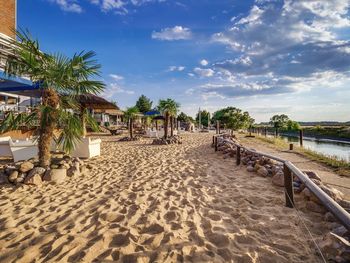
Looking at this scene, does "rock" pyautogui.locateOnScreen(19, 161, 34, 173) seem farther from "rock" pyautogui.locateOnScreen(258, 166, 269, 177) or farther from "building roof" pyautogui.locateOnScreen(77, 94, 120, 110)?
"rock" pyautogui.locateOnScreen(258, 166, 269, 177)

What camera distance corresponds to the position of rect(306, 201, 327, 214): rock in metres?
3.32

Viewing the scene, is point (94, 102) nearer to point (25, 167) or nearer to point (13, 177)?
point (25, 167)

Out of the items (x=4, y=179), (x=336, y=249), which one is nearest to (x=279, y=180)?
(x=336, y=249)

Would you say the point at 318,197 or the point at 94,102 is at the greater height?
the point at 94,102

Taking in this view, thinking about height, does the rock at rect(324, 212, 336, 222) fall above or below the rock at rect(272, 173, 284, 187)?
below

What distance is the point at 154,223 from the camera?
3.07 m

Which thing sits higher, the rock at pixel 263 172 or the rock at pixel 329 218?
the rock at pixel 263 172

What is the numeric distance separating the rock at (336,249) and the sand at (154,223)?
0.41 ft

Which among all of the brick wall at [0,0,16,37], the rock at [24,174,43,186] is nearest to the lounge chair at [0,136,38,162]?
the rock at [24,174,43,186]

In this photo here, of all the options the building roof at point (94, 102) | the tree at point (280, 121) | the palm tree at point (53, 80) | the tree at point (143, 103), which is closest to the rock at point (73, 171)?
the palm tree at point (53, 80)

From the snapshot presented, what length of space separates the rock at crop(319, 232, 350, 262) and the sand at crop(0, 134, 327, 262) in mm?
126

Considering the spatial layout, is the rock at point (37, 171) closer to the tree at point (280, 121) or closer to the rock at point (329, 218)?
the rock at point (329, 218)

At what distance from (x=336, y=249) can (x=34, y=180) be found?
557 centimetres

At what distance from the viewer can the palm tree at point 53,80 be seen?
5125 mm
